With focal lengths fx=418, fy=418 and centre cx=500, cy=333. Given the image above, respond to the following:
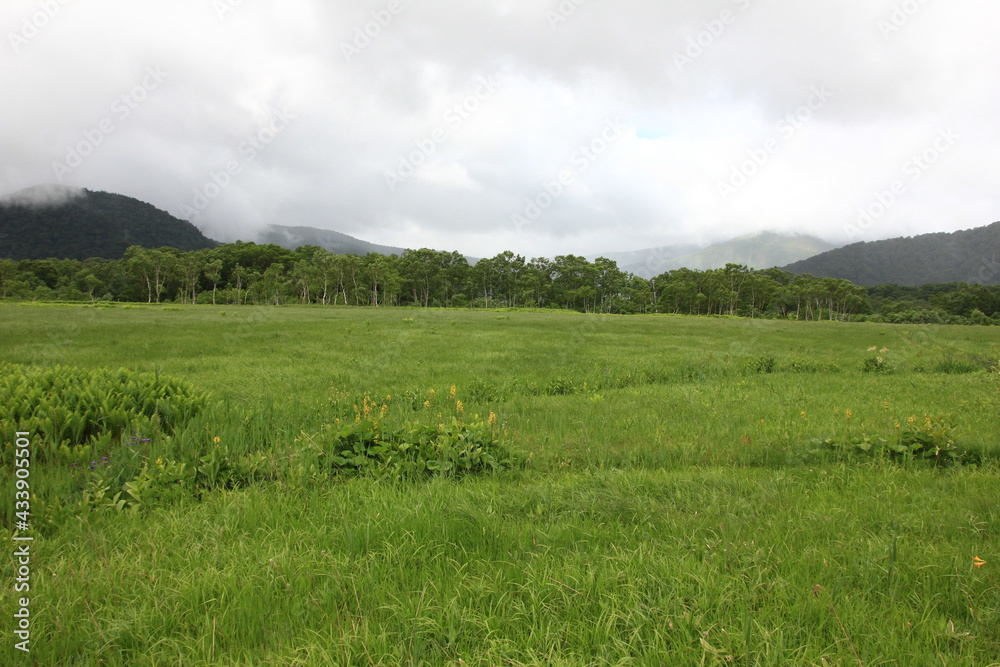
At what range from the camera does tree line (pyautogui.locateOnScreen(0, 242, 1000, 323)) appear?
95.9 metres

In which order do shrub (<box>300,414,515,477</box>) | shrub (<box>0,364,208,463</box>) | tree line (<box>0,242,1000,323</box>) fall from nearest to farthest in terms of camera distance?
1. shrub (<box>300,414,515,477</box>)
2. shrub (<box>0,364,208,463</box>)
3. tree line (<box>0,242,1000,323</box>)

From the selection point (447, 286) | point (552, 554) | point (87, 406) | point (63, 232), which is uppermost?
point (63, 232)

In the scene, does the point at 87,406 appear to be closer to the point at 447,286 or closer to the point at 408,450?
the point at 408,450

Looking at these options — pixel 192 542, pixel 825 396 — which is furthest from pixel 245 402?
pixel 825 396

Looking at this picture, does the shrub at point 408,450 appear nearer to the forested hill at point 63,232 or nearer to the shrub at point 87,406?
the shrub at point 87,406

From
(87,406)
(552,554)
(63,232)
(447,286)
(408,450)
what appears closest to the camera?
(552,554)

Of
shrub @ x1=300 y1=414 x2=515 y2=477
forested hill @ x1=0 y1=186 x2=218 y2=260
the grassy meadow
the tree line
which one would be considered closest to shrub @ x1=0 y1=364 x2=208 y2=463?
the grassy meadow

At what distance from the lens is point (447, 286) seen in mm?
126188

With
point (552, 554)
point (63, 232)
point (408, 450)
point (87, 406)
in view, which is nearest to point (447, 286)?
point (87, 406)

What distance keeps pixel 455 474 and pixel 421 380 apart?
6.10 metres

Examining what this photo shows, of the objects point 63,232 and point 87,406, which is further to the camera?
point 63,232

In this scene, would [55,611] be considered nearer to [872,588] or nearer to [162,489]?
[162,489]

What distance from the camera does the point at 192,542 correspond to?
3234 millimetres

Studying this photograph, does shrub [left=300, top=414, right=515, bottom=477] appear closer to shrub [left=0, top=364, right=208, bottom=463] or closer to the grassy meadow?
the grassy meadow
